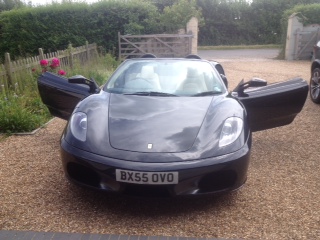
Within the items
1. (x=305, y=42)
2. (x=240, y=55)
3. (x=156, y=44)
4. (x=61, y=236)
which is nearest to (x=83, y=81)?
(x=61, y=236)

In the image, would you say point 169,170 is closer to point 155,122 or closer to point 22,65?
point 155,122

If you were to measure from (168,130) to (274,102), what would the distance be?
1.78 m

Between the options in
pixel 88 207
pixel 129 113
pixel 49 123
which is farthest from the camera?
pixel 49 123

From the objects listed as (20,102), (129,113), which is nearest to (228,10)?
(20,102)

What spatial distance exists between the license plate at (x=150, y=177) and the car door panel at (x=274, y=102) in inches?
74.6

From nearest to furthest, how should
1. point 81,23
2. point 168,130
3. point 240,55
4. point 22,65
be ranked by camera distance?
point 168,130
point 22,65
point 81,23
point 240,55

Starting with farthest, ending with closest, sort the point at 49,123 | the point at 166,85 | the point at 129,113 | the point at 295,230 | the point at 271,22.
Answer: the point at 271,22 < the point at 49,123 < the point at 166,85 < the point at 129,113 < the point at 295,230

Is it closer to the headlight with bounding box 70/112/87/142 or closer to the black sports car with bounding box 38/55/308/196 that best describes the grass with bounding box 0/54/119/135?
the black sports car with bounding box 38/55/308/196

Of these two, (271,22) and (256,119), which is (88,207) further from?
(271,22)

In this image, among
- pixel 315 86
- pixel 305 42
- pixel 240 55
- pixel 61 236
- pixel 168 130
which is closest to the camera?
pixel 61 236

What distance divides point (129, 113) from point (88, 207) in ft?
3.23

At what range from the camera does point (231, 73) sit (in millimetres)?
13414

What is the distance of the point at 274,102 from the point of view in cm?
455

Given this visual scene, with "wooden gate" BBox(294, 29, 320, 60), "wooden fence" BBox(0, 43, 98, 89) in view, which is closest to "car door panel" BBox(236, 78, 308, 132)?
"wooden fence" BBox(0, 43, 98, 89)
